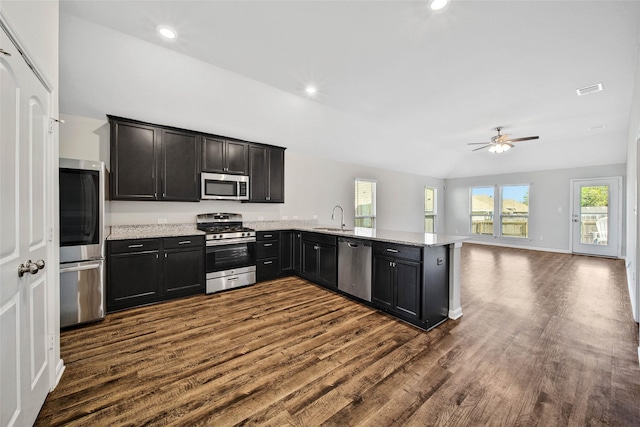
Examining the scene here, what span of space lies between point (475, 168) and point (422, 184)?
1.75 meters

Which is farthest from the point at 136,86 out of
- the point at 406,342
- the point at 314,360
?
the point at 406,342

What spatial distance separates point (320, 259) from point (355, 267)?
817 millimetres

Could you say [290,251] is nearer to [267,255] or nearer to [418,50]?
[267,255]

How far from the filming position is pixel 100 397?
1.74m

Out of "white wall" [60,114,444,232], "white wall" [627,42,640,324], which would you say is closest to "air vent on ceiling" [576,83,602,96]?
"white wall" [627,42,640,324]

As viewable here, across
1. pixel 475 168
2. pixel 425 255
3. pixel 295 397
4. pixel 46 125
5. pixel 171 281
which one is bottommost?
pixel 295 397

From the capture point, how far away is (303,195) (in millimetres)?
5684

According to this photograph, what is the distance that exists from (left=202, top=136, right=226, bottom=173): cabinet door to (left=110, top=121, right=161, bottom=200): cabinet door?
0.63 m

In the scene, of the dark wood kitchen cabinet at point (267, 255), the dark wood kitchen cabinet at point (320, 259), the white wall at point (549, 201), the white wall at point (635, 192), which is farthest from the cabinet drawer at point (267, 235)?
the white wall at point (549, 201)

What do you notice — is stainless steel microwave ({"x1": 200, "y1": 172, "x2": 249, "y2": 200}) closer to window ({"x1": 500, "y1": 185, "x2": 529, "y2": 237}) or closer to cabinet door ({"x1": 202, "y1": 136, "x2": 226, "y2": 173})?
cabinet door ({"x1": 202, "y1": 136, "x2": 226, "y2": 173})

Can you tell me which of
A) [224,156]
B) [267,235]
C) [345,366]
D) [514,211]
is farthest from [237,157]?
[514,211]

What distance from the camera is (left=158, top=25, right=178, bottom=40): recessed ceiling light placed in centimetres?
244

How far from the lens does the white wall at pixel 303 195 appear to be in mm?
3416

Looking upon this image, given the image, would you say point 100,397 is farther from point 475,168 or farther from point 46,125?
point 475,168
